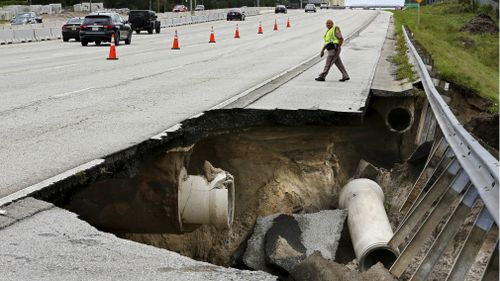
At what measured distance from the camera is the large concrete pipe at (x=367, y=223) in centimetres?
805

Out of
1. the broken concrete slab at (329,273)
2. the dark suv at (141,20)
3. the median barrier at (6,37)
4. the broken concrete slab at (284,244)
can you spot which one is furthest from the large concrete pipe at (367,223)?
the dark suv at (141,20)

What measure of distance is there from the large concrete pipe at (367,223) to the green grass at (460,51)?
32.8ft

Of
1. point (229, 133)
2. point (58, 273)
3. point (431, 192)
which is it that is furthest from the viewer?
point (229, 133)

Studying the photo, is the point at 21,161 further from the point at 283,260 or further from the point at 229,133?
the point at 229,133

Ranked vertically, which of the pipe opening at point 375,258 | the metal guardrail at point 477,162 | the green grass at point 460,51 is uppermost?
the metal guardrail at point 477,162

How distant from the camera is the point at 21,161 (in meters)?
7.23

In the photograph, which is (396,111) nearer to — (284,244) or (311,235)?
(311,235)

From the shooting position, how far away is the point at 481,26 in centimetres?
4356

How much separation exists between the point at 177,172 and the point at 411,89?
6836mm

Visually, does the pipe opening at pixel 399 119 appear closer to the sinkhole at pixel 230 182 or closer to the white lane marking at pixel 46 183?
the sinkhole at pixel 230 182

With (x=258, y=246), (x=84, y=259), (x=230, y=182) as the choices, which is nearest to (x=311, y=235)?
(x=258, y=246)

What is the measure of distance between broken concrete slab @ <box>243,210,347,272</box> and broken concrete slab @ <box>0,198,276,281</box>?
384 centimetres

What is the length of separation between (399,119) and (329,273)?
820 cm

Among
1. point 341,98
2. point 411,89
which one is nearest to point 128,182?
point 341,98
